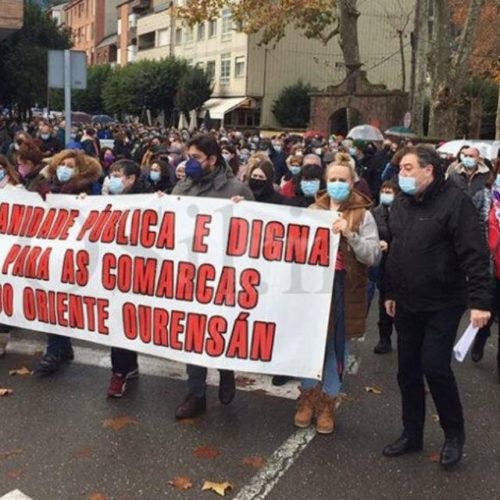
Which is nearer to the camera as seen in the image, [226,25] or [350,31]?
[350,31]

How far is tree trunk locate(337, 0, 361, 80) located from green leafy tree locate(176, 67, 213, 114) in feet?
73.1

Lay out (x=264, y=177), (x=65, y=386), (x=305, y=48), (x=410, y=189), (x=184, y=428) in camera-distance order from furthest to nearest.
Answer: (x=305, y=48)
(x=264, y=177)
(x=65, y=386)
(x=184, y=428)
(x=410, y=189)

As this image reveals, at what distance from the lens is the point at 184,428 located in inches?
179

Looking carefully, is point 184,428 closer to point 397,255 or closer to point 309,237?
point 309,237

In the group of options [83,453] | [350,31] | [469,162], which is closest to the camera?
[83,453]

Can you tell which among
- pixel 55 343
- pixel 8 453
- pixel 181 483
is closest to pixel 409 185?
pixel 181 483

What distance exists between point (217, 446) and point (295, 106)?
4638 centimetres

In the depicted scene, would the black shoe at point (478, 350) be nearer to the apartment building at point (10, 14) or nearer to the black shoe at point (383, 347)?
the black shoe at point (383, 347)

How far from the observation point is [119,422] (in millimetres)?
4609

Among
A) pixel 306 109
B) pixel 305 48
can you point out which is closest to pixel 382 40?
pixel 305 48

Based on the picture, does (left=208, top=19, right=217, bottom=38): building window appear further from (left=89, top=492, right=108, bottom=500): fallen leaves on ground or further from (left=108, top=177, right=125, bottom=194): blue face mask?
(left=89, top=492, right=108, bottom=500): fallen leaves on ground

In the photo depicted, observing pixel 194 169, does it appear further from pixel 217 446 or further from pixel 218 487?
pixel 218 487

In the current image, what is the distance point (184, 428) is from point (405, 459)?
136 centimetres

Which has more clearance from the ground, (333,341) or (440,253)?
(440,253)
